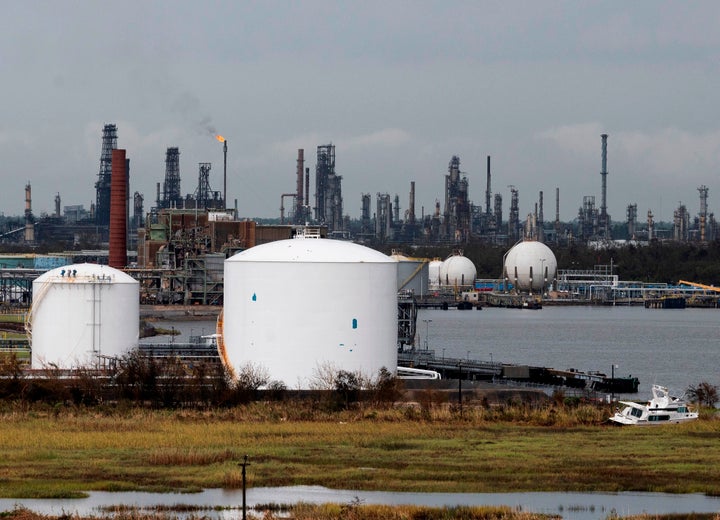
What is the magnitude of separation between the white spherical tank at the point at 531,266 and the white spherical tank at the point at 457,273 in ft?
16.8

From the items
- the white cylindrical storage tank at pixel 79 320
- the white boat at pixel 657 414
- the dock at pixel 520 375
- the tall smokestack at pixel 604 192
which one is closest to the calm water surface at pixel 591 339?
the dock at pixel 520 375

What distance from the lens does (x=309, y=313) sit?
3994 centimetres

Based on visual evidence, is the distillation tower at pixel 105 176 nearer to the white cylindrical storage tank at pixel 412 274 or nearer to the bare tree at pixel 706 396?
the white cylindrical storage tank at pixel 412 274

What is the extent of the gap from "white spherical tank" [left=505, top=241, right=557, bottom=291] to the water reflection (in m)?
116

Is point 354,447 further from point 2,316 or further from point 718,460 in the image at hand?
point 2,316

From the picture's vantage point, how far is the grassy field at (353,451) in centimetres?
2531

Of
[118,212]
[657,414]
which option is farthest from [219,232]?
[657,414]

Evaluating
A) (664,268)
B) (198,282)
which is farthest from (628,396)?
(664,268)

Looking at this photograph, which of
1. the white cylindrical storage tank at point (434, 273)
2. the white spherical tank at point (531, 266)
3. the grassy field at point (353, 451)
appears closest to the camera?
the grassy field at point (353, 451)

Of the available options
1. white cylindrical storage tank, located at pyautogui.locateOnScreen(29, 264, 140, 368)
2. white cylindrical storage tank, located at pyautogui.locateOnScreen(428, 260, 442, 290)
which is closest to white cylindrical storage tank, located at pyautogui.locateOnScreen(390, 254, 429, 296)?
white cylindrical storage tank, located at pyautogui.locateOnScreen(428, 260, 442, 290)

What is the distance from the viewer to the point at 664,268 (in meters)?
162

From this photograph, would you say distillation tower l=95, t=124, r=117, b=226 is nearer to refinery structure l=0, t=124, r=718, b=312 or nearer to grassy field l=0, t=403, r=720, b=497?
refinery structure l=0, t=124, r=718, b=312

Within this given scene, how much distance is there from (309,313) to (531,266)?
101260 millimetres

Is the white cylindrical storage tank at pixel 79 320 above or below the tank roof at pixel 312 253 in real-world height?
below
